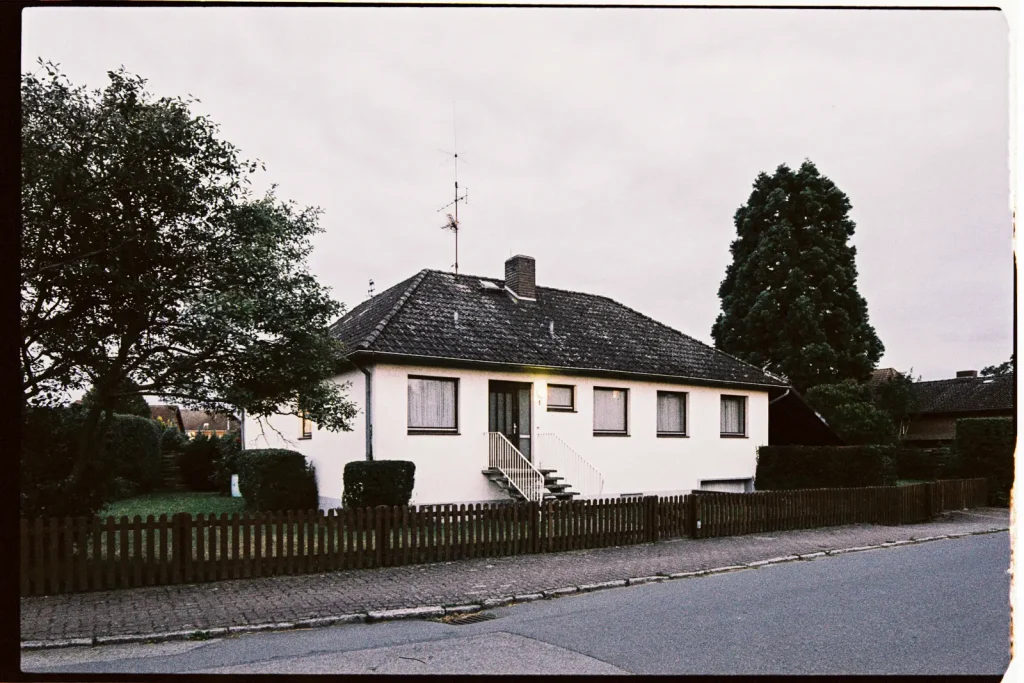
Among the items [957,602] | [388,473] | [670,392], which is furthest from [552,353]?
[957,602]

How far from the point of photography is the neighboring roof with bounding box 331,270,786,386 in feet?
55.9

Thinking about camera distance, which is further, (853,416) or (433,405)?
(853,416)

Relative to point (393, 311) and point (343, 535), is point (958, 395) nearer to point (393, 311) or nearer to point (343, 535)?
point (393, 311)

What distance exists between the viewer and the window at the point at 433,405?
16359mm

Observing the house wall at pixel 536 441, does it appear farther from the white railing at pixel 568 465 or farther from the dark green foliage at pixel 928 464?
the dark green foliage at pixel 928 464

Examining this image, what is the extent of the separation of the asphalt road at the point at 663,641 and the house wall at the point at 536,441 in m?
7.55

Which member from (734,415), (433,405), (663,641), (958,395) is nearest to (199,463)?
(433,405)

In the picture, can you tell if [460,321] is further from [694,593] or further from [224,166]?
[694,593]

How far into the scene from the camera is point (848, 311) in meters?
33.6

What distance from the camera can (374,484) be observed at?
14.3 metres

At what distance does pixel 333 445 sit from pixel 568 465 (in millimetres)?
5737

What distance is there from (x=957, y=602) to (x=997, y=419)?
17033 millimetres

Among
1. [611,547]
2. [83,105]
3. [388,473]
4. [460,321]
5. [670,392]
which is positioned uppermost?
[83,105]

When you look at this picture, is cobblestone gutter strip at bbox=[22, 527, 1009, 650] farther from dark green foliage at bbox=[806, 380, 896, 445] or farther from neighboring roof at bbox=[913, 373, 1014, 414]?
neighboring roof at bbox=[913, 373, 1014, 414]
